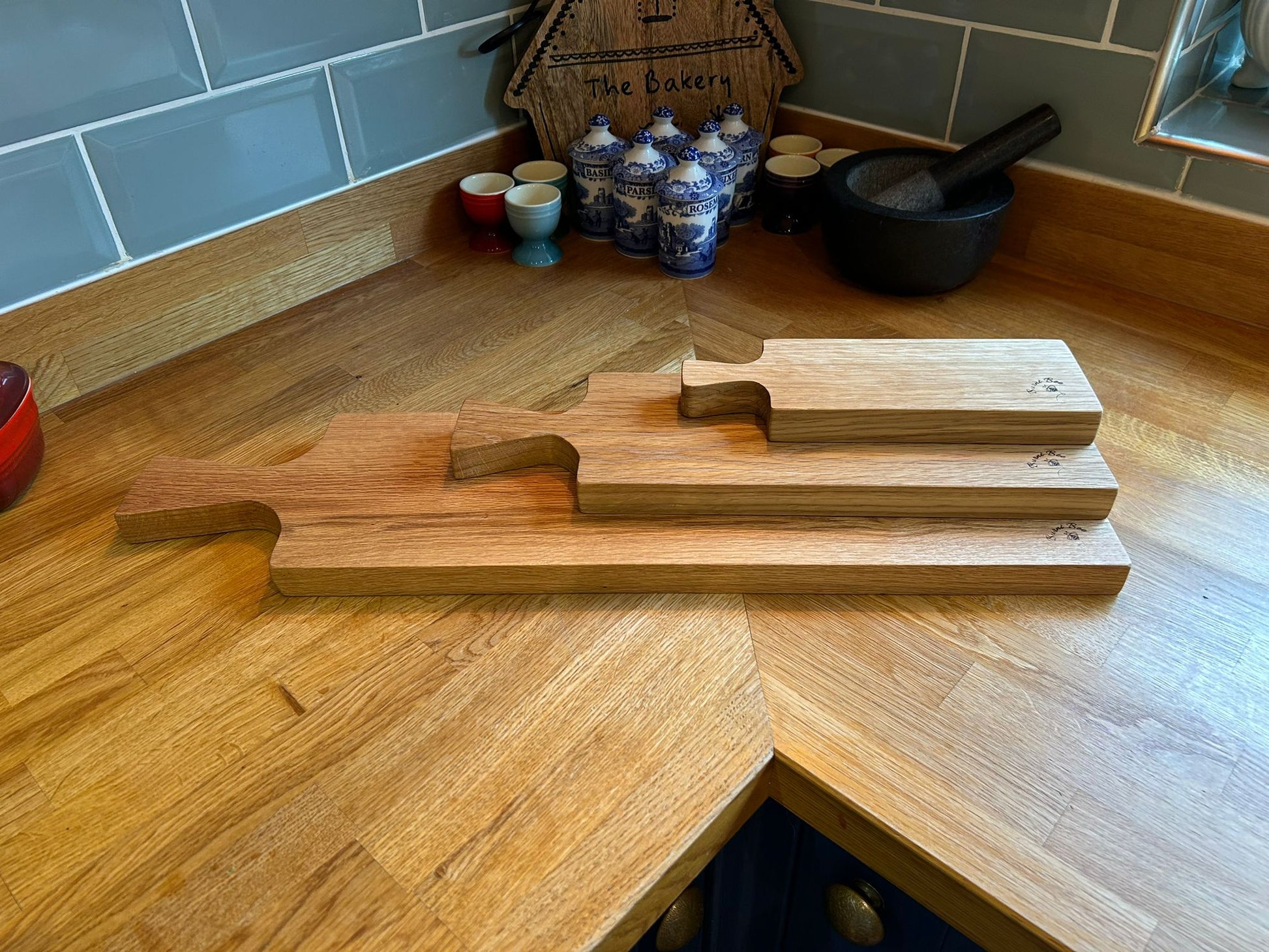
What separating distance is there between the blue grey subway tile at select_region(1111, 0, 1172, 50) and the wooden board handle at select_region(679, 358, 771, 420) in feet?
1.69

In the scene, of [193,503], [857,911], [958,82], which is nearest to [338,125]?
[193,503]

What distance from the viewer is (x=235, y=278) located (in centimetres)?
91

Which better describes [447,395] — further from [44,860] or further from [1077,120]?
[1077,120]

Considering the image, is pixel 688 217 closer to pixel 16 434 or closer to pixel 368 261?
pixel 368 261

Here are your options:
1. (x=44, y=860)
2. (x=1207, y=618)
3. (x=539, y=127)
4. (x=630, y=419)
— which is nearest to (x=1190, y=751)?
(x=1207, y=618)

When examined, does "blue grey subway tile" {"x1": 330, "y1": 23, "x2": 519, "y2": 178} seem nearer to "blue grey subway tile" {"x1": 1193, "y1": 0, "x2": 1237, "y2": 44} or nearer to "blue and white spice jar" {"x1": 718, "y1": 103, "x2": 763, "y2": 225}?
"blue and white spice jar" {"x1": 718, "y1": 103, "x2": 763, "y2": 225}

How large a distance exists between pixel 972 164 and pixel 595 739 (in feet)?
2.27

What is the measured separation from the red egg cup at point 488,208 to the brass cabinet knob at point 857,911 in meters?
0.76

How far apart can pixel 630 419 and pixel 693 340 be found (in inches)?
8.4

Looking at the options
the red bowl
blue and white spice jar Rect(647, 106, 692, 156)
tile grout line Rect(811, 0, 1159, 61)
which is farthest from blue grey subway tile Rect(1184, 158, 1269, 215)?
the red bowl

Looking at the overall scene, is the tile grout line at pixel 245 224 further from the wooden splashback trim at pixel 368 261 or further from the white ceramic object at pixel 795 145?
the white ceramic object at pixel 795 145

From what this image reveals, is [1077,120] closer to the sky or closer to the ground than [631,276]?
closer to the sky

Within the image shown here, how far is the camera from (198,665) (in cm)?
60

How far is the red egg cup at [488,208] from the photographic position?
103cm
